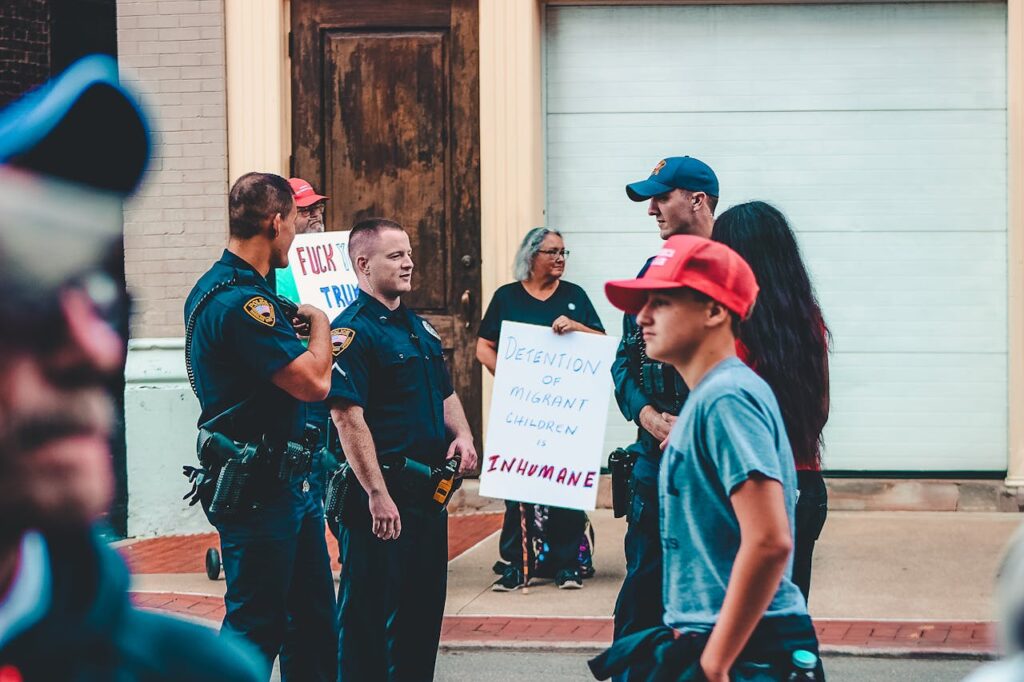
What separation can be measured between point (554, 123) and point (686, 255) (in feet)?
23.8

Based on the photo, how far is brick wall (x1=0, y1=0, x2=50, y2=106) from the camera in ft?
37.3

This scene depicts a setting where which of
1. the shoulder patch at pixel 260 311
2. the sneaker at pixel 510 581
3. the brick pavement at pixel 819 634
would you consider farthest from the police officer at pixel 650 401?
the sneaker at pixel 510 581

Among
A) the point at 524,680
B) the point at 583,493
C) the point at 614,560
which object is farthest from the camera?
the point at 614,560

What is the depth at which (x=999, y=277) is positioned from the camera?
10078 millimetres

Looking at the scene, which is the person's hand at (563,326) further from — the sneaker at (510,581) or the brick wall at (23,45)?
the brick wall at (23,45)

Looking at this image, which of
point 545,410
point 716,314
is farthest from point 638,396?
point 545,410

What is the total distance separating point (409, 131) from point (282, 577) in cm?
583

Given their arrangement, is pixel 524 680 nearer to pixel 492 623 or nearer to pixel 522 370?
pixel 492 623

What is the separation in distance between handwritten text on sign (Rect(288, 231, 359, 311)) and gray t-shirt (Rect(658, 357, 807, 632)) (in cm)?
490

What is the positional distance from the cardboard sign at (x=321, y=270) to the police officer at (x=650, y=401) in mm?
2598

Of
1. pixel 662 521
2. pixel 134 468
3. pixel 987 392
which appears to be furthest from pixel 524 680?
pixel 987 392

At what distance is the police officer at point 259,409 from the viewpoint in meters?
4.71

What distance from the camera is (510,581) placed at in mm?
7820

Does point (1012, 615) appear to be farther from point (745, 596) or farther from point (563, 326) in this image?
point (563, 326)
